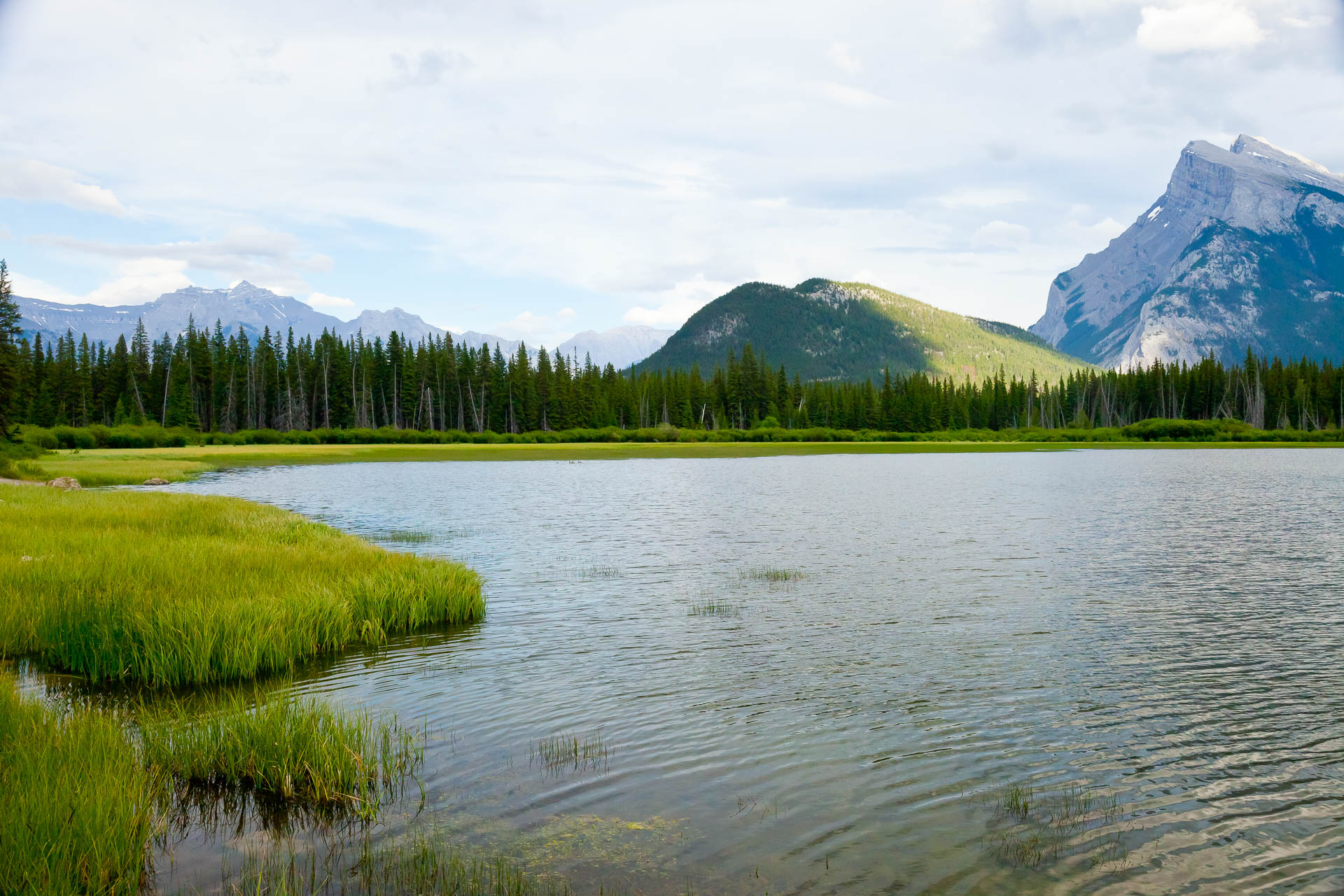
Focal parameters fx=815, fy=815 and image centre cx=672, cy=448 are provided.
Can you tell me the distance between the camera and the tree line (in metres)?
140

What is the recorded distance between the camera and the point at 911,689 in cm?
1288

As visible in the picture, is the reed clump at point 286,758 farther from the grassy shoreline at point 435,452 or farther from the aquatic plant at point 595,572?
the grassy shoreline at point 435,452

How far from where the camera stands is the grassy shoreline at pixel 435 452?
60.6 metres

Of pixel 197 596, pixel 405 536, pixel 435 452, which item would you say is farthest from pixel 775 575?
pixel 435 452

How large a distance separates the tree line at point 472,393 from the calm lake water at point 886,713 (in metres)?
128

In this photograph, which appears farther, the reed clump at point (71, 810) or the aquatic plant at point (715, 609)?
the aquatic plant at point (715, 609)

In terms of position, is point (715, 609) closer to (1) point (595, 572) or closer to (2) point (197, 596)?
(1) point (595, 572)

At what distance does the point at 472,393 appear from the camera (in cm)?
16025

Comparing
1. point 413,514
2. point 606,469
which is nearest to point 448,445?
point 606,469

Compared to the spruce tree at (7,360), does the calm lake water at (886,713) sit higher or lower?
lower

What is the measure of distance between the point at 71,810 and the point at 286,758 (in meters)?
2.31

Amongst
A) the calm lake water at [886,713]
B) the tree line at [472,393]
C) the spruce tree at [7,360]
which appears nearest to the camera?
the calm lake water at [886,713]

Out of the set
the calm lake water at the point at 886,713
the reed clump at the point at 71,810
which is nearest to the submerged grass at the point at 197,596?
the calm lake water at the point at 886,713

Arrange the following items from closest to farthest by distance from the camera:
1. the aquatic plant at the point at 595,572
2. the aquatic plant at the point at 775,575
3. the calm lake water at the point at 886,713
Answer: the calm lake water at the point at 886,713
the aquatic plant at the point at 775,575
the aquatic plant at the point at 595,572
